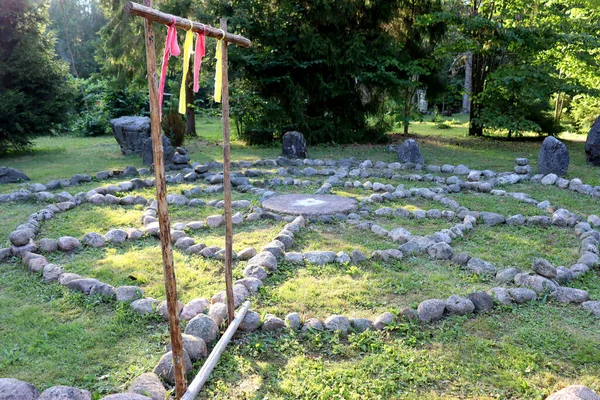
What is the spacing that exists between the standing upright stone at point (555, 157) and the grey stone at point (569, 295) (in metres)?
5.33

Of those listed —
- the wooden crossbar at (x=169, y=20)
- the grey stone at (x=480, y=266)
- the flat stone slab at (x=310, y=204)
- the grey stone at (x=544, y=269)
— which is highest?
the wooden crossbar at (x=169, y=20)

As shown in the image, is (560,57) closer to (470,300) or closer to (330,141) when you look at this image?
(330,141)

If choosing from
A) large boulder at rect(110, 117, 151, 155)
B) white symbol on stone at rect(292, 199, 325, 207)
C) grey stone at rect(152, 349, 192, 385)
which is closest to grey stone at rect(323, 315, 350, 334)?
grey stone at rect(152, 349, 192, 385)

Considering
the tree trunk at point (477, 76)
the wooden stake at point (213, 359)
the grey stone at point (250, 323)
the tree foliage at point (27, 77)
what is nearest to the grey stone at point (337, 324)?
the grey stone at point (250, 323)

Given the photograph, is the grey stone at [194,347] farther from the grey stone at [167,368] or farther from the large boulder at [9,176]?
the large boulder at [9,176]

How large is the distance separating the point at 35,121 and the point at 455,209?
9.31 m

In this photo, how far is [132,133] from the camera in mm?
11281

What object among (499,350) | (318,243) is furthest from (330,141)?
(499,350)

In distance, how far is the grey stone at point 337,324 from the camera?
11.5 feet

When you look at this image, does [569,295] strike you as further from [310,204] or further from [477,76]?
[477,76]

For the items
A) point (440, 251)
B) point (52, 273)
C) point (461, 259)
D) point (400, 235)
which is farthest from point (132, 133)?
point (461, 259)

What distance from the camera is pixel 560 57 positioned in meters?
12.3

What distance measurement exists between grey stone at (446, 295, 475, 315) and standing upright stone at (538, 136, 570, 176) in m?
5.97

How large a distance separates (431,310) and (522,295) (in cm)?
84
